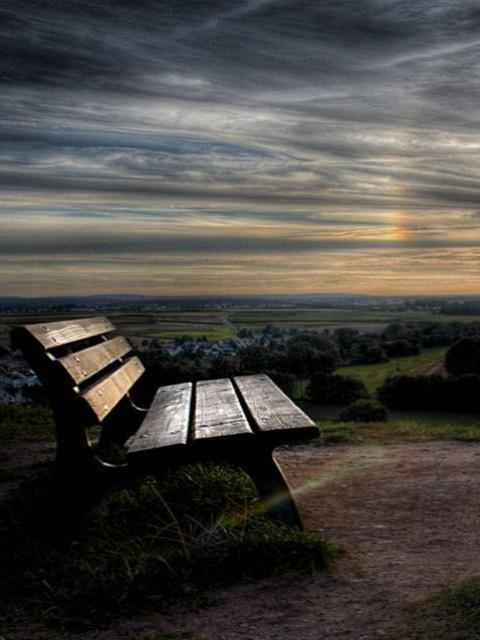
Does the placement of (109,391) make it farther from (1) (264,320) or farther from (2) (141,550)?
(1) (264,320)

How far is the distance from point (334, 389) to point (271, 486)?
1433 centimetres

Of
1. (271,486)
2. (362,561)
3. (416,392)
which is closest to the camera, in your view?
(362,561)

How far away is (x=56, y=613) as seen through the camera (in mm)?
3281

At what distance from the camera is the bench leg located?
394cm

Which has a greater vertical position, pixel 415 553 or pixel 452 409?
pixel 415 553

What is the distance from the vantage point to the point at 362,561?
3.81 meters

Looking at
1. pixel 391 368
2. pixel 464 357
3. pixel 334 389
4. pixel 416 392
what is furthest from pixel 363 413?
pixel 391 368

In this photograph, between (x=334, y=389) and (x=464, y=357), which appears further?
(x=464, y=357)

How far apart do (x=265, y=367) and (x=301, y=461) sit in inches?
567

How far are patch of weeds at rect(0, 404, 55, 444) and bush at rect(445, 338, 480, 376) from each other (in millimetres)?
14510

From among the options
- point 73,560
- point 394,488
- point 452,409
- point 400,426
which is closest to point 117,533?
point 73,560

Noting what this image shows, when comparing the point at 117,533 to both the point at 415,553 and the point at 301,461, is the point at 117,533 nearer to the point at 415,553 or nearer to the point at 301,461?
the point at 415,553

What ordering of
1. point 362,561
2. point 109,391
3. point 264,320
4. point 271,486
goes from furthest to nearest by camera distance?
point 264,320, point 109,391, point 271,486, point 362,561

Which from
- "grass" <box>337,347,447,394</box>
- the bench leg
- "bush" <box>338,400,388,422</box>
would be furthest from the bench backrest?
"grass" <box>337,347,447,394</box>
